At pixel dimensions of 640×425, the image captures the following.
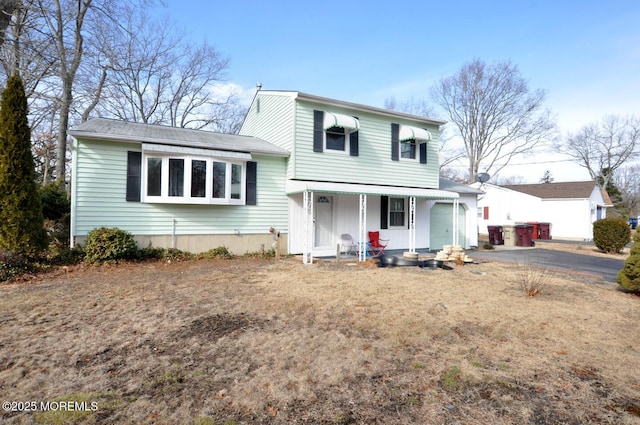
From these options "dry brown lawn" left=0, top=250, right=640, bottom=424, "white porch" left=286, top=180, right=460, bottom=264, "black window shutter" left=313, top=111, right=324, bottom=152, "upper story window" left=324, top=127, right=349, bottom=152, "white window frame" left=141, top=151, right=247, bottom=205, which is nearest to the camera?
"dry brown lawn" left=0, top=250, right=640, bottom=424

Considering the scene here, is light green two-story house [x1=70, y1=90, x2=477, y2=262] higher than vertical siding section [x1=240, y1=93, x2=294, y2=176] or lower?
lower

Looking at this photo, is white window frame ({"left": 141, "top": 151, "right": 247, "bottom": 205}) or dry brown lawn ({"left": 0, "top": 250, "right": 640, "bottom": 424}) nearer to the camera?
dry brown lawn ({"left": 0, "top": 250, "right": 640, "bottom": 424})

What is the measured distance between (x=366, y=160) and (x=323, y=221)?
289cm

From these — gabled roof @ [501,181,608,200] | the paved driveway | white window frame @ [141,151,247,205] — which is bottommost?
the paved driveway

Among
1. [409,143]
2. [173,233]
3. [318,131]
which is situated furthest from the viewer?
[409,143]

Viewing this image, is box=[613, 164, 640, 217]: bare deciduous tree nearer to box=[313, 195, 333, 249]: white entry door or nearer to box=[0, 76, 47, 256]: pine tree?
box=[313, 195, 333, 249]: white entry door

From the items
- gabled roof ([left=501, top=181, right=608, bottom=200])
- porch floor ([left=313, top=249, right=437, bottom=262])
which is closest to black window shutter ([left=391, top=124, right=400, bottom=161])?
porch floor ([left=313, top=249, right=437, bottom=262])

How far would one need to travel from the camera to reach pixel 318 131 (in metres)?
A: 11.6

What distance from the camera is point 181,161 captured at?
9820 millimetres

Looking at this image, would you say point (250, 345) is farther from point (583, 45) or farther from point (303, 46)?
point (583, 45)

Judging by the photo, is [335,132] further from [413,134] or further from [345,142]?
[413,134]

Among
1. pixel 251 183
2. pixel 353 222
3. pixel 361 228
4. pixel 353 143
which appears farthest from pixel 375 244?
pixel 251 183

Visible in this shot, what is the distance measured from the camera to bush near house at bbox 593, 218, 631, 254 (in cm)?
1392

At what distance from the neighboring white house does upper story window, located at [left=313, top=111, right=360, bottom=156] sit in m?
15.0
